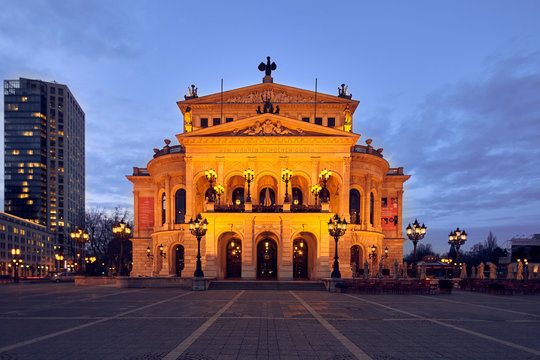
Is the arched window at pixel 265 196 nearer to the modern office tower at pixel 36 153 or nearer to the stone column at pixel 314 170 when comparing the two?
the stone column at pixel 314 170

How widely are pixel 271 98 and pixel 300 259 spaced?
20346 millimetres

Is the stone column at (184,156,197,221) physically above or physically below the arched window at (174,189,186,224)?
above

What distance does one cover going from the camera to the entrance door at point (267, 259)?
45.1 metres

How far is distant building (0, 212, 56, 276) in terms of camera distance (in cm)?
10375

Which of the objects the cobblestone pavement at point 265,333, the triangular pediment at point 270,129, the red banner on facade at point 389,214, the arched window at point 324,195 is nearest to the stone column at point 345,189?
the arched window at point 324,195

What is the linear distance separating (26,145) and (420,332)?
165 meters

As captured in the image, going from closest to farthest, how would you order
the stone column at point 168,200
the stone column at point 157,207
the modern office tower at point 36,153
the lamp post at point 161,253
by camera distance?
the lamp post at point 161,253 < the stone column at point 168,200 < the stone column at point 157,207 < the modern office tower at point 36,153

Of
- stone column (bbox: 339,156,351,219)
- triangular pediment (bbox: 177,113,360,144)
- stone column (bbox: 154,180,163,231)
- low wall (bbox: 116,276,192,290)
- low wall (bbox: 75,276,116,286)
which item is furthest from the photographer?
stone column (bbox: 154,180,163,231)

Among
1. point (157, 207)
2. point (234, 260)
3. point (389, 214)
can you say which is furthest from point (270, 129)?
point (389, 214)

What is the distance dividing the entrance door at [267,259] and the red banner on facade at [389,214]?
1766 centimetres

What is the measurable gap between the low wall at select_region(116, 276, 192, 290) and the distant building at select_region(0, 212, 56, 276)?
8583 centimetres

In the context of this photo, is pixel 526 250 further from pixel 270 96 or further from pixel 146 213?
pixel 146 213

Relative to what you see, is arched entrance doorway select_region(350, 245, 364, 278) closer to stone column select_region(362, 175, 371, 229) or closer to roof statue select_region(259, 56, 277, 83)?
stone column select_region(362, 175, 371, 229)

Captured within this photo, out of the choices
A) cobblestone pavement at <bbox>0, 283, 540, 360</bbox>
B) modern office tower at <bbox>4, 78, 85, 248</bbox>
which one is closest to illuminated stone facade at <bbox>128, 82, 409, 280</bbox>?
cobblestone pavement at <bbox>0, 283, 540, 360</bbox>
